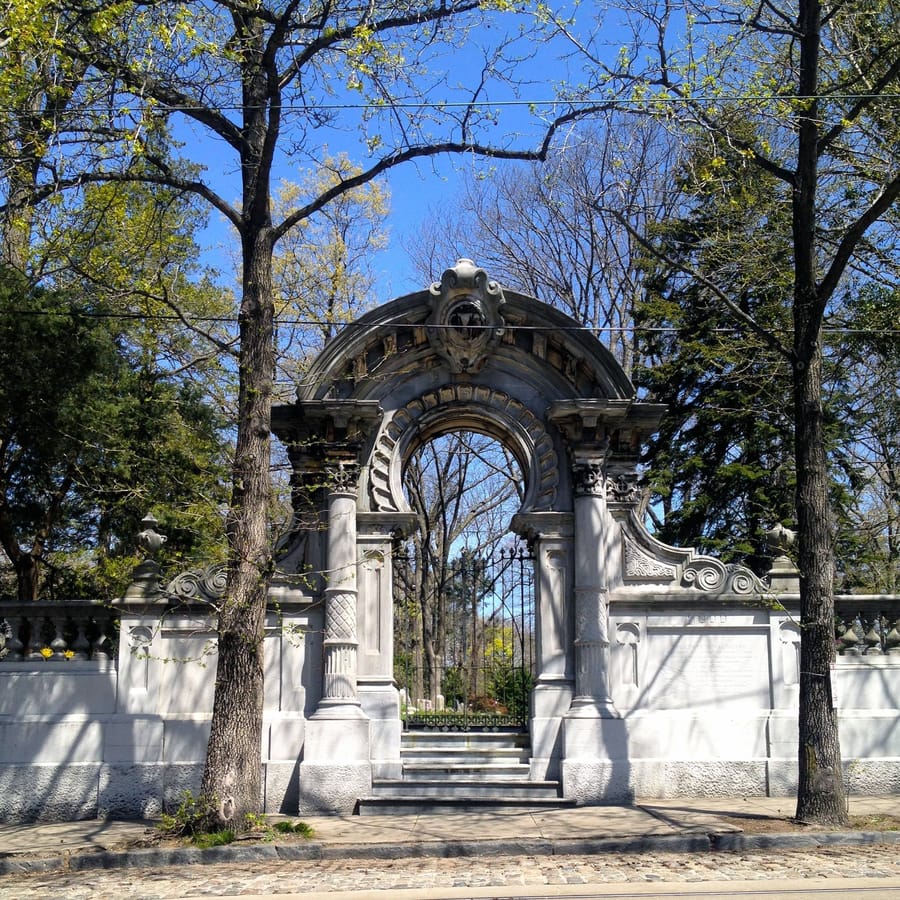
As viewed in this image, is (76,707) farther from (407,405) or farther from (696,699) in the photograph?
(696,699)

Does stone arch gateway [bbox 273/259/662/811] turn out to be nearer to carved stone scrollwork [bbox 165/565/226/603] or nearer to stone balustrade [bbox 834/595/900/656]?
carved stone scrollwork [bbox 165/565/226/603]

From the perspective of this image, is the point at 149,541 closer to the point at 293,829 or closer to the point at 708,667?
the point at 293,829

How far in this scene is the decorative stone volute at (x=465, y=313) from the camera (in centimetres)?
1579

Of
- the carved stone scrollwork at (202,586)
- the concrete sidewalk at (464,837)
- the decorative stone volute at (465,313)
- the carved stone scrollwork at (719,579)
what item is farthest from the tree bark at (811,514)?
the carved stone scrollwork at (202,586)

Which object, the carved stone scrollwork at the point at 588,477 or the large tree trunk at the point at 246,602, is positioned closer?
the large tree trunk at the point at 246,602

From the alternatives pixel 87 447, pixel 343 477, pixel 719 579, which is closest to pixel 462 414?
pixel 343 477

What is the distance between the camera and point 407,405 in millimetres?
16172

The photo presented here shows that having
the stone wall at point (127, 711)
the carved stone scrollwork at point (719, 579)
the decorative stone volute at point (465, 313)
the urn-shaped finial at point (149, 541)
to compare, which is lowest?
the stone wall at point (127, 711)

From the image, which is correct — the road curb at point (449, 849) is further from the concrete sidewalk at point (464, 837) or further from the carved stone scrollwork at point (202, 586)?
the carved stone scrollwork at point (202, 586)

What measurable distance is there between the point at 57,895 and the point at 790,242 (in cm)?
1725

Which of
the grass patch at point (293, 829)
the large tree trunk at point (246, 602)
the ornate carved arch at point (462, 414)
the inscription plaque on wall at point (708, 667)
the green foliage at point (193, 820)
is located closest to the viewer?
the green foliage at point (193, 820)

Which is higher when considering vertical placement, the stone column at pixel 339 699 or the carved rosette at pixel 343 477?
the carved rosette at pixel 343 477

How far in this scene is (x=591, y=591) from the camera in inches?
607

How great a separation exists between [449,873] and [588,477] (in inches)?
252
